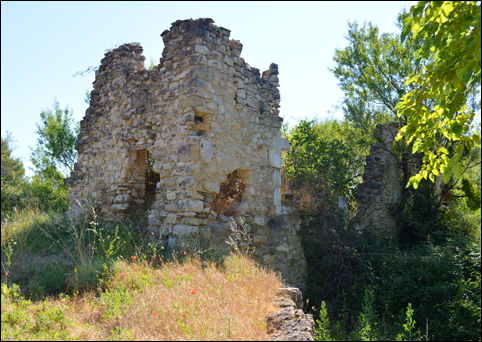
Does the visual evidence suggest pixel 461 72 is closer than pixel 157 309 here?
Yes

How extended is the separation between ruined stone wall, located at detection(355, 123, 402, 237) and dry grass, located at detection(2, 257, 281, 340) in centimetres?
613

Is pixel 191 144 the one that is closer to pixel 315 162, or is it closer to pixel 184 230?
pixel 184 230

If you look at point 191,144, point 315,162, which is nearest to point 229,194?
point 191,144

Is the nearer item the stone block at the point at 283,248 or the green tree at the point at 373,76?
the stone block at the point at 283,248

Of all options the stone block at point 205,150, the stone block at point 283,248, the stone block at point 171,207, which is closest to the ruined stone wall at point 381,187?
the stone block at point 283,248

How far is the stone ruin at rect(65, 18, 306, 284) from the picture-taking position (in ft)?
20.6

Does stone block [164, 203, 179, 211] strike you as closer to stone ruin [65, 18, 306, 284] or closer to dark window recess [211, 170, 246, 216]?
stone ruin [65, 18, 306, 284]

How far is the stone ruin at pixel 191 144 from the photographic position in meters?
6.29

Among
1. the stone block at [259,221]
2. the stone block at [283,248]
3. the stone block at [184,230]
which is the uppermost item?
the stone block at [259,221]

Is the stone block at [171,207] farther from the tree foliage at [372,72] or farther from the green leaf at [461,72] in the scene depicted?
the tree foliage at [372,72]

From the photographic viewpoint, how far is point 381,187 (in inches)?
398

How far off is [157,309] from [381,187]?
8.23 m

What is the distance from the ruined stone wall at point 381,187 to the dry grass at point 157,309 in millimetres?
6127

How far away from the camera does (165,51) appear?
6.99m
